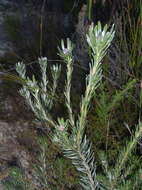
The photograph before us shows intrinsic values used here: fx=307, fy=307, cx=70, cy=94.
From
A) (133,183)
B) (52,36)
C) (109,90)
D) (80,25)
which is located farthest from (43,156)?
(52,36)

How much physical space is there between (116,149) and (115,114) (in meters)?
0.16

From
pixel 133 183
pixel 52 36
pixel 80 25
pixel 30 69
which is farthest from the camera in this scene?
pixel 52 36

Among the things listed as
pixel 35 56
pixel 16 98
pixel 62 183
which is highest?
pixel 35 56

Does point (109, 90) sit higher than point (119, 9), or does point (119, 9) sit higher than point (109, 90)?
point (119, 9)

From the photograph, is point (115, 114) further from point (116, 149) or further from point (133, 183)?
point (133, 183)

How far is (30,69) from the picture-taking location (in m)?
1.54

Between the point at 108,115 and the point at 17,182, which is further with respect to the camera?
the point at 108,115

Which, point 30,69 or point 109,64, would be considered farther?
point 30,69

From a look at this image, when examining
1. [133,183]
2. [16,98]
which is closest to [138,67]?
[133,183]

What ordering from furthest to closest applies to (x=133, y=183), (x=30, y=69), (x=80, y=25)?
(x=30, y=69) → (x=80, y=25) → (x=133, y=183)

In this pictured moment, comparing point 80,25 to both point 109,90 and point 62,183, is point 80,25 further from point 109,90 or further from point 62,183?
point 62,183

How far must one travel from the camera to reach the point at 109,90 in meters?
1.27

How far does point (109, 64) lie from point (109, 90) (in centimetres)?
12

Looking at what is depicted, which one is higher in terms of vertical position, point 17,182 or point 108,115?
point 108,115
